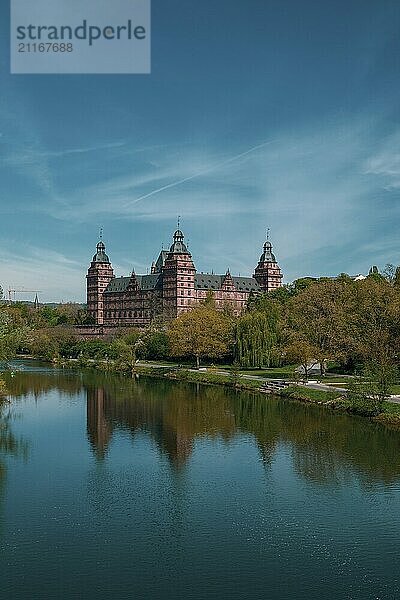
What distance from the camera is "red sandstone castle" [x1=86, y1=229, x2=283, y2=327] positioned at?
81500mm

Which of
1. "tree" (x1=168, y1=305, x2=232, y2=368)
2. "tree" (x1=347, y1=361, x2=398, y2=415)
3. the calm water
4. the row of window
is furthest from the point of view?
the row of window

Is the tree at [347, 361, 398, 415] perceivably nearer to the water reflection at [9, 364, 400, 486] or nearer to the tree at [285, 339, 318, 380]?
the water reflection at [9, 364, 400, 486]

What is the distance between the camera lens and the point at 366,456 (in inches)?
827

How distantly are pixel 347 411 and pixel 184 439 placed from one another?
8542 millimetres

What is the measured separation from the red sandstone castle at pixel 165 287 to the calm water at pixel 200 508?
52.5 metres

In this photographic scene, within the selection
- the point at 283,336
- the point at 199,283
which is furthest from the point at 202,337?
the point at 199,283

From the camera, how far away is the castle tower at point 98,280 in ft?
299

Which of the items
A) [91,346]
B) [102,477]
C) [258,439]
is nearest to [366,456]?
[258,439]

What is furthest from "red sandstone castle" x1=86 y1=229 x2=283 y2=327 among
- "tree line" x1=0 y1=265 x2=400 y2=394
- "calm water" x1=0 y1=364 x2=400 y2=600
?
"calm water" x1=0 y1=364 x2=400 y2=600

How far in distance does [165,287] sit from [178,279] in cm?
218

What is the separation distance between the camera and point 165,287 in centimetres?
8212

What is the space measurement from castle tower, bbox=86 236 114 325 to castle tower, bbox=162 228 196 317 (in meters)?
12.8

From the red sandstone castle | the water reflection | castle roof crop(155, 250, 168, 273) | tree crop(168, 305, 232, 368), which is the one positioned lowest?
the water reflection

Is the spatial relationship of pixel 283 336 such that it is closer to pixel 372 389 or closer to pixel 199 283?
pixel 372 389
